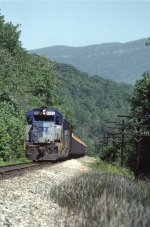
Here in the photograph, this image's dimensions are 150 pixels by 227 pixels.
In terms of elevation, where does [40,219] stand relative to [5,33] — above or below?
below

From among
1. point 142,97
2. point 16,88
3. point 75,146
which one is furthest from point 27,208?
point 142,97

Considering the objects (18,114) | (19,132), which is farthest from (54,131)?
(18,114)

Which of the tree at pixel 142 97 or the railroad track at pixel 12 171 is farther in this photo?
the tree at pixel 142 97

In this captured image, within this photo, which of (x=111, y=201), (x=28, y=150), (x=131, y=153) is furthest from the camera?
(x=131, y=153)

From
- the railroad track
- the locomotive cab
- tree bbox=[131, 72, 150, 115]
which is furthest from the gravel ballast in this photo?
tree bbox=[131, 72, 150, 115]

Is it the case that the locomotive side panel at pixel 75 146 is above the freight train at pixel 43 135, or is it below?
below

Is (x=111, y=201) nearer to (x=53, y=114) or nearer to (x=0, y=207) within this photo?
(x=0, y=207)

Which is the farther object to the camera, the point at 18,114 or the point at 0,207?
the point at 18,114

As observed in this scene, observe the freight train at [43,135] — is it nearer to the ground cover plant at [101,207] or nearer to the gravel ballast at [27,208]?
the ground cover plant at [101,207]

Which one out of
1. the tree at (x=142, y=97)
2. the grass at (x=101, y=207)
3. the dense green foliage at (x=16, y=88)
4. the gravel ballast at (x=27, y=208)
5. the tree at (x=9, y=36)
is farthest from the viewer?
the tree at (x=9, y=36)

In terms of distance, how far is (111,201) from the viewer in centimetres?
1186

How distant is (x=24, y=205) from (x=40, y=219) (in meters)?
1.65

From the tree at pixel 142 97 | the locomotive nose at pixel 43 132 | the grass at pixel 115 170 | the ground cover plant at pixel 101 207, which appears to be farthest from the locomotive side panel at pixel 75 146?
the ground cover plant at pixel 101 207

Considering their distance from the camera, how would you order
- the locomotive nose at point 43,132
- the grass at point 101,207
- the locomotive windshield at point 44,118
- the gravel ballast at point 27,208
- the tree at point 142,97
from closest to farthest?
the grass at point 101,207
the gravel ballast at point 27,208
the locomotive nose at point 43,132
the locomotive windshield at point 44,118
the tree at point 142,97
